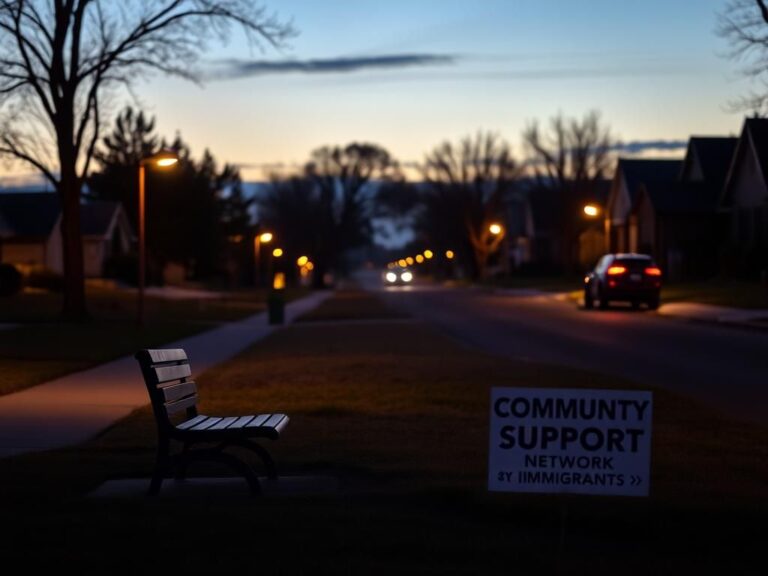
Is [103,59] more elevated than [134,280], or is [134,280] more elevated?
[103,59]

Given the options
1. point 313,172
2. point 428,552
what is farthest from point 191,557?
point 313,172

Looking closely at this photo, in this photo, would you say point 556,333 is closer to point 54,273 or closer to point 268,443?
point 268,443

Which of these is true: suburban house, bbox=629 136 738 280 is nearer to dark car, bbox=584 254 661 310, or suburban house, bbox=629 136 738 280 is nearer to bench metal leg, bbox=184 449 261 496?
dark car, bbox=584 254 661 310

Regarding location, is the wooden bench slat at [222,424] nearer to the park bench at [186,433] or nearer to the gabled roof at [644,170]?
the park bench at [186,433]

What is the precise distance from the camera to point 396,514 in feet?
26.3

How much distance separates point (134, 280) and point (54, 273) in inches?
467

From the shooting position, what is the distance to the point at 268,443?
12.1 m

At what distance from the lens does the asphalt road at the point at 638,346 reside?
18531 mm

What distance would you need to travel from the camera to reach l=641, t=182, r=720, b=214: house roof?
198 feet

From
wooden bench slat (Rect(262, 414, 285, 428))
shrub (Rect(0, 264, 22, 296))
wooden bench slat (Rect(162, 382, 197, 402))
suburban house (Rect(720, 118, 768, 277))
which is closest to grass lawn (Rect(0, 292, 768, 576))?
wooden bench slat (Rect(262, 414, 285, 428))

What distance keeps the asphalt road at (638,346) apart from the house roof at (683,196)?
14722mm

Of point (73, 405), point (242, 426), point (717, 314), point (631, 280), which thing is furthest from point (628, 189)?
point (242, 426)

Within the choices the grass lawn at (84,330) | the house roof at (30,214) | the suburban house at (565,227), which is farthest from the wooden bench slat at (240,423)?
the suburban house at (565,227)

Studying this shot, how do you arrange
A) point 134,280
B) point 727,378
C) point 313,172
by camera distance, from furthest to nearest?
point 313,172 → point 134,280 → point 727,378
